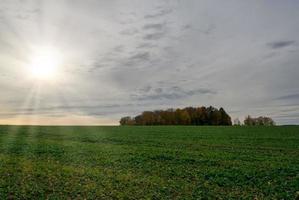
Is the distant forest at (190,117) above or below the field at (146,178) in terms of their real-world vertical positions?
above

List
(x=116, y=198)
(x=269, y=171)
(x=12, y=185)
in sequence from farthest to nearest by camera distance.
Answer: (x=269, y=171) < (x=12, y=185) < (x=116, y=198)

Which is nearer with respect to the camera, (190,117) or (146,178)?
(146,178)

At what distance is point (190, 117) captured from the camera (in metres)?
154

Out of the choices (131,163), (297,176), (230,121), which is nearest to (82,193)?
(131,163)

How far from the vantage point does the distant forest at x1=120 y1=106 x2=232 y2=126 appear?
493 feet

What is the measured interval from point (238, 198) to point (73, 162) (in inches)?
544

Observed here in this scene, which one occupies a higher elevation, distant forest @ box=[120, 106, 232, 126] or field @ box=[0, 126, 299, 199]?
distant forest @ box=[120, 106, 232, 126]

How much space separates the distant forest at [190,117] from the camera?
150 meters

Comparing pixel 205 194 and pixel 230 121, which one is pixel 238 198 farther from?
pixel 230 121

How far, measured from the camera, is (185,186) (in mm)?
17375

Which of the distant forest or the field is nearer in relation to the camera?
the field


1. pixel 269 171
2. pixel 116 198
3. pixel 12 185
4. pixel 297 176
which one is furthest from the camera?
pixel 269 171

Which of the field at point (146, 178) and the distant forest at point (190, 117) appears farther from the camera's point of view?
the distant forest at point (190, 117)

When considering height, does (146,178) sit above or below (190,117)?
below
